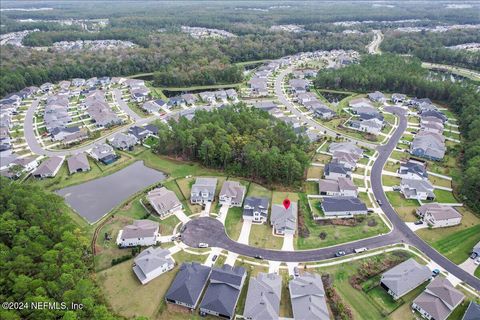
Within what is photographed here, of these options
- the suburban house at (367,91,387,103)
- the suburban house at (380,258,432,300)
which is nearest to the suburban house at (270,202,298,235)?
the suburban house at (380,258,432,300)

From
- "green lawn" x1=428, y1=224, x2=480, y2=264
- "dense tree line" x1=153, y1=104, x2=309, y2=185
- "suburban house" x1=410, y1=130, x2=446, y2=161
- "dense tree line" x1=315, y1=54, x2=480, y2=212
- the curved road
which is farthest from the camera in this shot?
"dense tree line" x1=315, y1=54, x2=480, y2=212

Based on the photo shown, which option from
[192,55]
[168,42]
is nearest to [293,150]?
[192,55]

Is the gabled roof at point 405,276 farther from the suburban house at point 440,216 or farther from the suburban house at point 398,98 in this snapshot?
the suburban house at point 398,98

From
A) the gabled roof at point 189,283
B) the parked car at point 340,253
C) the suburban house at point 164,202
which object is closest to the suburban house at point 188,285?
the gabled roof at point 189,283

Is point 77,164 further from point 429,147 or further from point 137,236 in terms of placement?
point 429,147

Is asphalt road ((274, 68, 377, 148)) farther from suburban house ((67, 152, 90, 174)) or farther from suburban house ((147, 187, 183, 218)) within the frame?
suburban house ((67, 152, 90, 174))

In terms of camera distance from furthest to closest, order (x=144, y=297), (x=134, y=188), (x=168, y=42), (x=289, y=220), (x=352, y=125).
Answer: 1. (x=168, y=42)
2. (x=352, y=125)
3. (x=134, y=188)
4. (x=289, y=220)
5. (x=144, y=297)

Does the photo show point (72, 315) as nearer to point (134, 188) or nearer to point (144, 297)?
point (144, 297)
